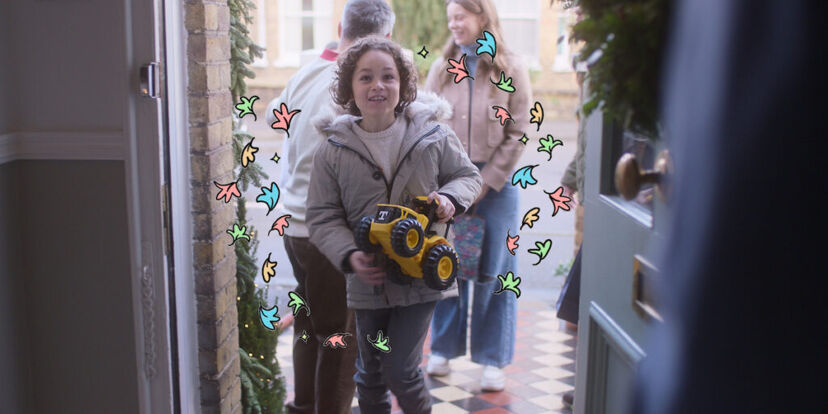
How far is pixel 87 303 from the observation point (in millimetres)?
2244

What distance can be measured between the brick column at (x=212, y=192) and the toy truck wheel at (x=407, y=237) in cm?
58

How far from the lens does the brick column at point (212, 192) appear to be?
2289 mm

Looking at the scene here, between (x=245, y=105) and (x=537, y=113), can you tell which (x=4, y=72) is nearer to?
(x=245, y=105)

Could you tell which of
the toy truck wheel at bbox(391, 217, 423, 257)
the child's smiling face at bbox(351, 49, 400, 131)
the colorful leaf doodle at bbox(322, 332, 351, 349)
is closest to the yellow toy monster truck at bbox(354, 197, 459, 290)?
the toy truck wheel at bbox(391, 217, 423, 257)

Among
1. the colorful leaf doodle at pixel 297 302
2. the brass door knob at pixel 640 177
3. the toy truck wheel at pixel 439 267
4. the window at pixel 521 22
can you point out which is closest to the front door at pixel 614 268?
the brass door knob at pixel 640 177

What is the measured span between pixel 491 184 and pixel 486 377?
0.76 m

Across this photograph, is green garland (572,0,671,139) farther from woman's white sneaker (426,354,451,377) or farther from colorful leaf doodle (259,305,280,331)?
woman's white sneaker (426,354,451,377)

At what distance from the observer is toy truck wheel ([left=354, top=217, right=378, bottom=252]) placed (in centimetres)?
215

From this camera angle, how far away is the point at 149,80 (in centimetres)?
210

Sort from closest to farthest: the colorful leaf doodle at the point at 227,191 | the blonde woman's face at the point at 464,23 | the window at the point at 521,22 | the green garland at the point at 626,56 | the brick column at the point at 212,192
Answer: the green garland at the point at 626,56 < the brick column at the point at 212,192 < the colorful leaf doodle at the point at 227,191 < the blonde woman's face at the point at 464,23 < the window at the point at 521,22

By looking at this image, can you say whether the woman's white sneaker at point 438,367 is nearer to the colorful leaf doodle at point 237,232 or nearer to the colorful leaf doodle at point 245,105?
the colorful leaf doodle at point 237,232

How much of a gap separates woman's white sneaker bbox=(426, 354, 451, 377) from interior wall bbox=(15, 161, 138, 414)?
127 centimetres

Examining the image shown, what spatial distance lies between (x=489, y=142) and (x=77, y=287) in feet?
4.30

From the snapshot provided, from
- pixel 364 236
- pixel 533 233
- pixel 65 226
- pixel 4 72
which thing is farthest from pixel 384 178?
pixel 533 233
